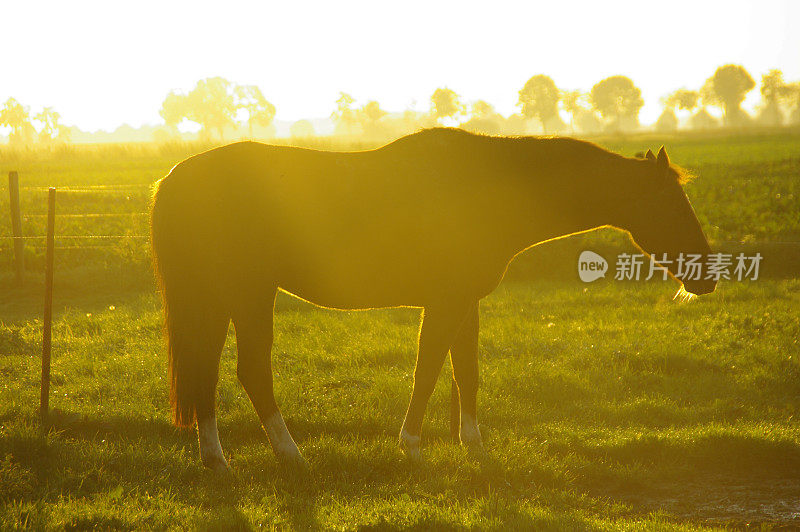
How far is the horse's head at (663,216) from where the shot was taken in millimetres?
5820

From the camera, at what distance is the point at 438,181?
227 inches

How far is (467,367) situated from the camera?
6227 mm

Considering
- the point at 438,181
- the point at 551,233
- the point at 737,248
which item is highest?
the point at 438,181

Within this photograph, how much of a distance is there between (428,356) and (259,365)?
139cm

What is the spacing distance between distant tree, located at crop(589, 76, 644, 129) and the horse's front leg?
16851 cm

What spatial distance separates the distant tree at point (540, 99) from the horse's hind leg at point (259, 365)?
14060 centimetres

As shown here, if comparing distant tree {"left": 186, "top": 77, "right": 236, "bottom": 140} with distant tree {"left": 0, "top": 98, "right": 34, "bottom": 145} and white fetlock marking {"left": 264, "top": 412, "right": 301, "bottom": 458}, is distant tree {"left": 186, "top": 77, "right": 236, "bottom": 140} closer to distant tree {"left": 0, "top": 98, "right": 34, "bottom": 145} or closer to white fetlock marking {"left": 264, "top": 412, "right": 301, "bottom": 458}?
distant tree {"left": 0, "top": 98, "right": 34, "bottom": 145}

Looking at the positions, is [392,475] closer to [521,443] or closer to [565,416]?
[521,443]

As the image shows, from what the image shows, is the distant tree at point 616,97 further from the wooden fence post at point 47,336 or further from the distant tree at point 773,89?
the wooden fence post at point 47,336

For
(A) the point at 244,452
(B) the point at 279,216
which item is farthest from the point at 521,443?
(B) the point at 279,216

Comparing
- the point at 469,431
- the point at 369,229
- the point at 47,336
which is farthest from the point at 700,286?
the point at 47,336

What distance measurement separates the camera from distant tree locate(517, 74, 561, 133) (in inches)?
5556

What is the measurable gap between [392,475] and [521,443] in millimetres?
1339

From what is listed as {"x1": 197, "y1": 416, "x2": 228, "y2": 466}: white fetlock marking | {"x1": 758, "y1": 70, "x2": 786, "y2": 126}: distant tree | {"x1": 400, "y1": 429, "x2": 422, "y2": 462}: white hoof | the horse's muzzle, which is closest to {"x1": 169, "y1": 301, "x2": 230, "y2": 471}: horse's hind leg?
{"x1": 197, "y1": 416, "x2": 228, "y2": 466}: white fetlock marking
